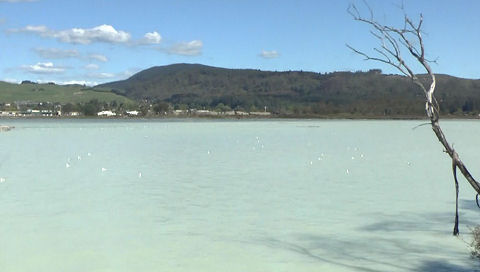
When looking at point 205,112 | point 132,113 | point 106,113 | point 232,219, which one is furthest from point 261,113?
point 232,219

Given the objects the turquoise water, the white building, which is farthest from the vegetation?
the turquoise water

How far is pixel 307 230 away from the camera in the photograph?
1092 cm

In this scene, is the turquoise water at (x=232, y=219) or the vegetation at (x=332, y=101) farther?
the vegetation at (x=332, y=101)

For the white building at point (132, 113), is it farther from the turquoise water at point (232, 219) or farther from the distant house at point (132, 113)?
the turquoise water at point (232, 219)

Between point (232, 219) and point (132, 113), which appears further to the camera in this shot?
point (132, 113)

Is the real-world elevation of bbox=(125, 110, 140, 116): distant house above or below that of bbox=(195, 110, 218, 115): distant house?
below

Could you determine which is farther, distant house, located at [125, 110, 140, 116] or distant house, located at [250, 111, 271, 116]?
distant house, located at [125, 110, 140, 116]

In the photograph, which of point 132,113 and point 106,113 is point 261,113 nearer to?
point 132,113

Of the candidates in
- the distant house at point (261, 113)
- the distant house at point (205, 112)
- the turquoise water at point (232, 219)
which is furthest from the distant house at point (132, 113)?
the turquoise water at point (232, 219)

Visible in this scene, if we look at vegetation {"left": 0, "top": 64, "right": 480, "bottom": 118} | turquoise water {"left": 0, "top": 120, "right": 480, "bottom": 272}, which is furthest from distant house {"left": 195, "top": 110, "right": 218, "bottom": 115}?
turquoise water {"left": 0, "top": 120, "right": 480, "bottom": 272}

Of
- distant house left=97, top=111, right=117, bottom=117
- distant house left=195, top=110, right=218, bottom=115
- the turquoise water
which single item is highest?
distant house left=195, top=110, right=218, bottom=115

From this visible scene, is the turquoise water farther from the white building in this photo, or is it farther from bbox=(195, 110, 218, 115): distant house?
bbox=(195, 110, 218, 115): distant house

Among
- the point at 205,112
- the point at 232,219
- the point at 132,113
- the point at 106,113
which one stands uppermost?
the point at 205,112

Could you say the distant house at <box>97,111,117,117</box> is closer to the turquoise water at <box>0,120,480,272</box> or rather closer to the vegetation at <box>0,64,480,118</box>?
the vegetation at <box>0,64,480,118</box>
